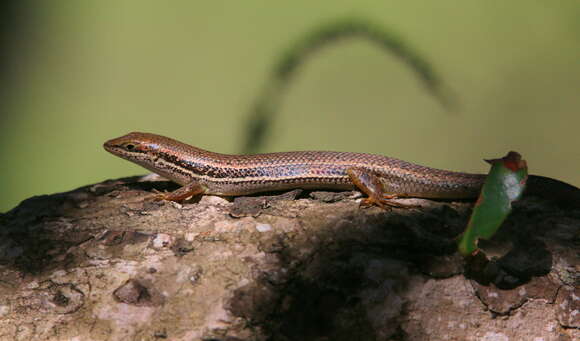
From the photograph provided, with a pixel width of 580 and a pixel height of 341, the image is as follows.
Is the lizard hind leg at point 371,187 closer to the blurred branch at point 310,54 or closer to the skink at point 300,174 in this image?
the skink at point 300,174

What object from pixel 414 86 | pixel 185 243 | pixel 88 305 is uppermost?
pixel 414 86

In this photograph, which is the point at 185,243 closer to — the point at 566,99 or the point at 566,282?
the point at 566,282

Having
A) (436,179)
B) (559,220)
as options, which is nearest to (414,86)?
(436,179)

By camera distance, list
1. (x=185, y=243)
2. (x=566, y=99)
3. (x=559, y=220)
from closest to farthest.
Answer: (x=185, y=243)
(x=559, y=220)
(x=566, y=99)

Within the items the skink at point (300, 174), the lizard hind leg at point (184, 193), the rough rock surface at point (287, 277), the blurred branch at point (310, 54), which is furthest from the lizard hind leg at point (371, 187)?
the blurred branch at point (310, 54)

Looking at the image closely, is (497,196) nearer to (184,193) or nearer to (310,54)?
(184,193)

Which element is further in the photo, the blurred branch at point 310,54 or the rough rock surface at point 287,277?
the blurred branch at point 310,54

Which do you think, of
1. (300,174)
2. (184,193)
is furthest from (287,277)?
(184,193)
